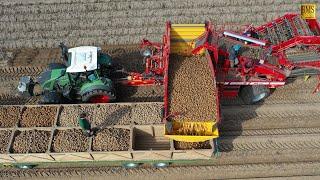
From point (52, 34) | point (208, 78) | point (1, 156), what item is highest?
point (52, 34)

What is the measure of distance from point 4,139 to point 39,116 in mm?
1118

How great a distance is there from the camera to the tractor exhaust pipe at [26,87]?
1089cm

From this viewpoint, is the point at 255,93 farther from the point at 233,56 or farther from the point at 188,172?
the point at 188,172

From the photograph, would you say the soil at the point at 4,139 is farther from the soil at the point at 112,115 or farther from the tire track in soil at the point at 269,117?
the tire track in soil at the point at 269,117

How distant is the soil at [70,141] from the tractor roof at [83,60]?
1785mm

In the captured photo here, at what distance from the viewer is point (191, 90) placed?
33.3 feet

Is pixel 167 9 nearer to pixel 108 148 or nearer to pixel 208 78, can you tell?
pixel 208 78

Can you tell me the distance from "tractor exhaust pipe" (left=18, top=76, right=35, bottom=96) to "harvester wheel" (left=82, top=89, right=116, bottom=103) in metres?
1.80

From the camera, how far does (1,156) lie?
949 cm

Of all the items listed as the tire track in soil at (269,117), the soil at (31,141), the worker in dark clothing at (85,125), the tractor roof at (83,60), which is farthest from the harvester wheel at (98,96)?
the tire track in soil at (269,117)

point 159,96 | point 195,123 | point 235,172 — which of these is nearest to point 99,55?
point 159,96

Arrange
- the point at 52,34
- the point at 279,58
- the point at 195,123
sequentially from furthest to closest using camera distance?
the point at 52,34, the point at 279,58, the point at 195,123

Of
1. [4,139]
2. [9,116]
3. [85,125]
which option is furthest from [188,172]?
[9,116]

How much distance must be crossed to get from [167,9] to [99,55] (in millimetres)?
3902
